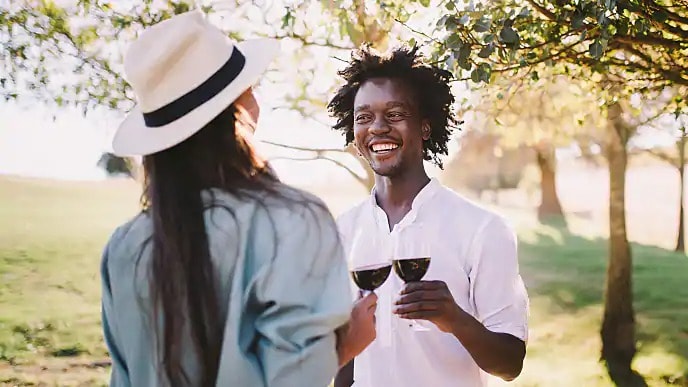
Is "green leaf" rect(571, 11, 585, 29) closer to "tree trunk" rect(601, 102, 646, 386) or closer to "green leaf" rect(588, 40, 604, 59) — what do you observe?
"green leaf" rect(588, 40, 604, 59)

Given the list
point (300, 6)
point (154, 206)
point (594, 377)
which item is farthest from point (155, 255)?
point (594, 377)

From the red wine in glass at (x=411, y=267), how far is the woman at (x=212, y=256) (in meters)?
0.31

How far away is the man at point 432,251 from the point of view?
179 centimetres

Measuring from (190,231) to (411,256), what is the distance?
60 centimetres

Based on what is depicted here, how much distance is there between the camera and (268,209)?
4.24ft

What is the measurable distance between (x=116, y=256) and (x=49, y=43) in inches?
150

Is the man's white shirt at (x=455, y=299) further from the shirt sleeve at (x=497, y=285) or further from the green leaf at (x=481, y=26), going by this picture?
the green leaf at (x=481, y=26)

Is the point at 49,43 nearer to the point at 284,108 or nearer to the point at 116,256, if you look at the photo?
the point at 284,108

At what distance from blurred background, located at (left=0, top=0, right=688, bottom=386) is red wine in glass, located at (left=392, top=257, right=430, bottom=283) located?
808mm

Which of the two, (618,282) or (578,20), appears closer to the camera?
(578,20)

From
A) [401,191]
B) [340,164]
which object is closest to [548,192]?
[340,164]

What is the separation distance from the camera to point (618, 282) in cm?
732

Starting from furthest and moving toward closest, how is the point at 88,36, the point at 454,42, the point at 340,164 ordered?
the point at 340,164 < the point at 88,36 < the point at 454,42

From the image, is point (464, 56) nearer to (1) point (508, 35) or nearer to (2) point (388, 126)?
(1) point (508, 35)
